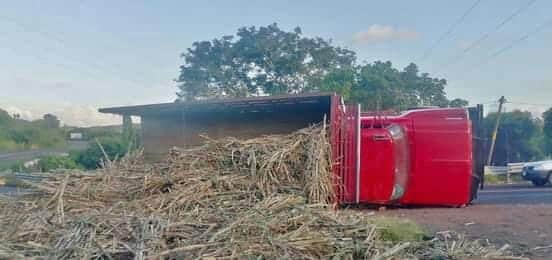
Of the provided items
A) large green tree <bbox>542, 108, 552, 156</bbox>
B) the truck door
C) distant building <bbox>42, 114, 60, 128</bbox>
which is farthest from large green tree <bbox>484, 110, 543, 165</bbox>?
distant building <bbox>42, 114, 60, 128</bbox>

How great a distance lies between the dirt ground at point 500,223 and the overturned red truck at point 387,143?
434mm

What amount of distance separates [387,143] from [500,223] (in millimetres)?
2507

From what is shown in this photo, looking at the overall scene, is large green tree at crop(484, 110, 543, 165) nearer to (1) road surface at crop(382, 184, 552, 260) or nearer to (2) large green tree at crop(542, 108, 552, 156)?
(2) large green tree at crop(542, 108, 552, 156)

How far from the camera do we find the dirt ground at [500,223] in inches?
231

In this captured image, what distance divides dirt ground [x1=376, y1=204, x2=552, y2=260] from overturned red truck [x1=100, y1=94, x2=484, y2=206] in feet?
1.42

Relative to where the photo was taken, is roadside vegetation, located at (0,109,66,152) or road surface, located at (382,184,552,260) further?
roadside vegetation, located at (0,109,66,152)

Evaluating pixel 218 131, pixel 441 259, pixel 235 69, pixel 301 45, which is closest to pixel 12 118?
pixel 235 69

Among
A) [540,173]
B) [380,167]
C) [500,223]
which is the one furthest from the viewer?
[540,173]

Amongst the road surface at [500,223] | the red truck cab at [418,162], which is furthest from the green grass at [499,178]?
the red truck cab at [418,162]

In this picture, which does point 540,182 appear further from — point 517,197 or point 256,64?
point 256,64

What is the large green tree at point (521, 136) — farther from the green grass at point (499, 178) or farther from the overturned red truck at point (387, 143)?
the overturned red truck at point (387, 143)

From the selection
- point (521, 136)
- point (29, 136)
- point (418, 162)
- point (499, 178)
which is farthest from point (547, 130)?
point (29, 136)

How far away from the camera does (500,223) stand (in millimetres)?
7395

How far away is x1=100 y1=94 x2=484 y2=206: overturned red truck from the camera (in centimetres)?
862
